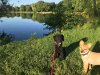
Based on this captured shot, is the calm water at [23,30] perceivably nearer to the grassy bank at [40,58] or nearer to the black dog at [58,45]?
the grassy bank at [40,58]

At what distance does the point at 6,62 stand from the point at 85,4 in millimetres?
25541

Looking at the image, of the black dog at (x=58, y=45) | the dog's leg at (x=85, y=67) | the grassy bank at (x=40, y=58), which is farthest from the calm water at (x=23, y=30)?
the dog's leg at (x=85, y=67)

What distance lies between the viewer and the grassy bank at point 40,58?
9086mm

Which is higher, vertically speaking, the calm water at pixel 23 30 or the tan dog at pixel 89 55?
the tan dog at pixel 89 55

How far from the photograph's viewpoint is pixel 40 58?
1013 cm

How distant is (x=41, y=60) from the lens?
9.94m

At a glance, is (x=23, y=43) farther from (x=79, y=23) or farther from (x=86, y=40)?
(x=79, y=23)

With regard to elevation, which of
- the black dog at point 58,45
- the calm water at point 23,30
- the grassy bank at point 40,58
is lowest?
the calm water at point 23,30

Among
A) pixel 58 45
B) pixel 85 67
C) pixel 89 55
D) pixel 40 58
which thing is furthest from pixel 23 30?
pixel 89 55

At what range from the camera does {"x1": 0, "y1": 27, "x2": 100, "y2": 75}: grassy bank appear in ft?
29.8

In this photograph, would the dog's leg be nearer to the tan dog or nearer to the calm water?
the tan dog

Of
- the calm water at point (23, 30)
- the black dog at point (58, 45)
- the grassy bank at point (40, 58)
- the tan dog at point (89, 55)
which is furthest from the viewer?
the calm water at point (23, 30)

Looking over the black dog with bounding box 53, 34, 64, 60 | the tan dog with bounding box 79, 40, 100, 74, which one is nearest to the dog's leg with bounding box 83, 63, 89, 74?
the tan dog with bounding box 79, 40, 100, 74

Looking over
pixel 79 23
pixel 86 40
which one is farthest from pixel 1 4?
pixel 86 40
